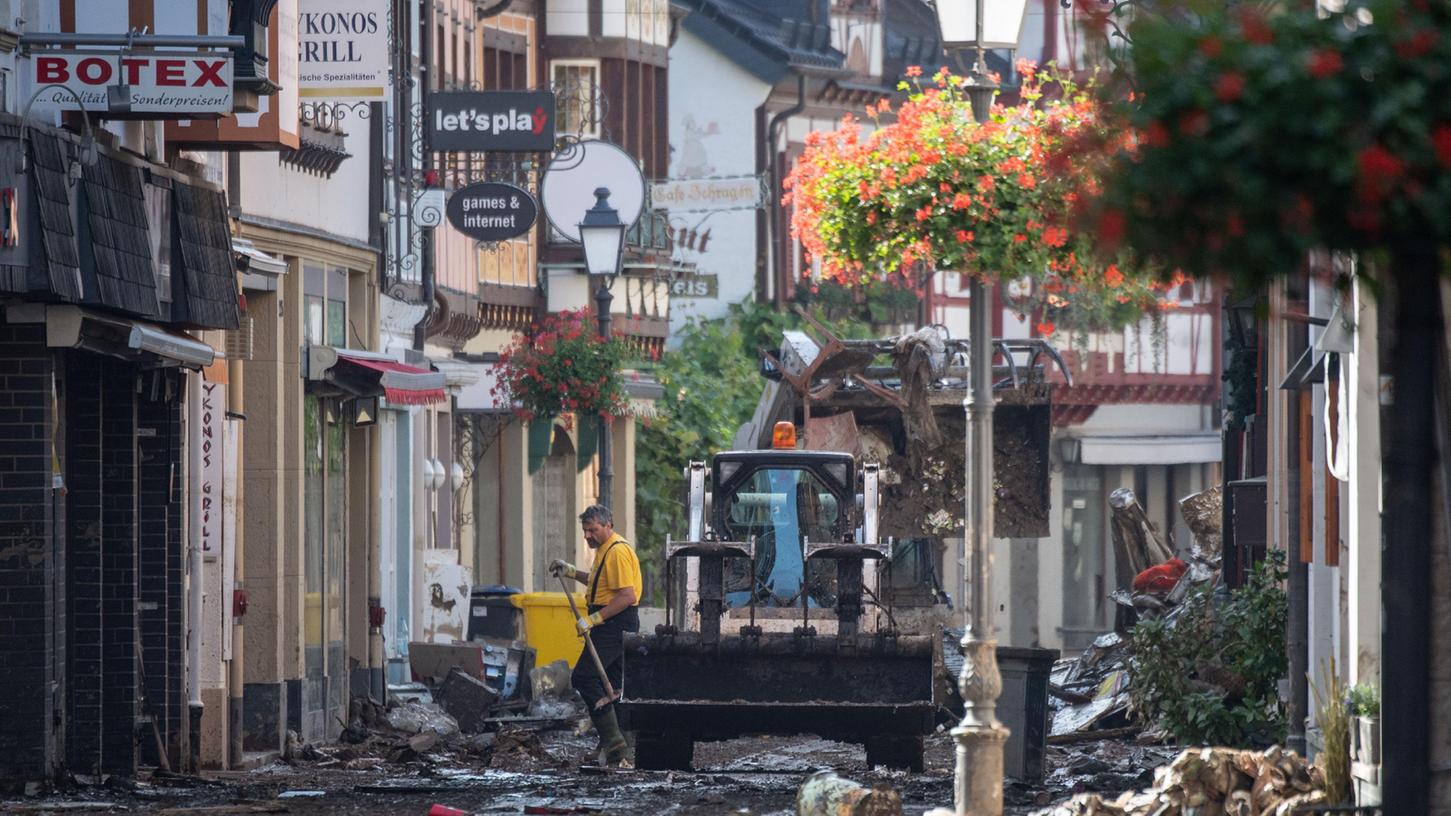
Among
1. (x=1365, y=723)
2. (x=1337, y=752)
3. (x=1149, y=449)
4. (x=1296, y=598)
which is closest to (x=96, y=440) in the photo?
(x=1296, y=598)

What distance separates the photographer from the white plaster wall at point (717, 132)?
152 ft

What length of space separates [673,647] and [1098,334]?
35023mm

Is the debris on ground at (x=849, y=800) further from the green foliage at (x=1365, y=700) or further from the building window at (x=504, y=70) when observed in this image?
the building window at (x=504, y=70)

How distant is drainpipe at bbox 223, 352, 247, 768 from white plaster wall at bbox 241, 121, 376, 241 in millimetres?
1228

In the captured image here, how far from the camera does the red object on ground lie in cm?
2783

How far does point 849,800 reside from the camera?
13141 mm

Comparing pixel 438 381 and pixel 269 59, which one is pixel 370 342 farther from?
pixel 269 59

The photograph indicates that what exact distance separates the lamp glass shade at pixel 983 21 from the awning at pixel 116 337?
4.61 m

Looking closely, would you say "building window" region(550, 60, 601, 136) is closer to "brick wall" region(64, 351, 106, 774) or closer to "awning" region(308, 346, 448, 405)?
"awning" region(308, 346, 448, 405)

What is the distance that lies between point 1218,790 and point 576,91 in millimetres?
24858

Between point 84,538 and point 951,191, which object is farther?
point 84,538

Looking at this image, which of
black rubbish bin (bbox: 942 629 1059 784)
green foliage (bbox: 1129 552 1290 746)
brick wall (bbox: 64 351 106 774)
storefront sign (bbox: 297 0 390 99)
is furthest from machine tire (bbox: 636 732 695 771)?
storefront sign (bbox: 297 0 390 99)

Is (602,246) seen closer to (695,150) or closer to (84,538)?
(84,538)

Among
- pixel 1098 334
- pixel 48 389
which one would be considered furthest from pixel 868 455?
pixel 1098 334
